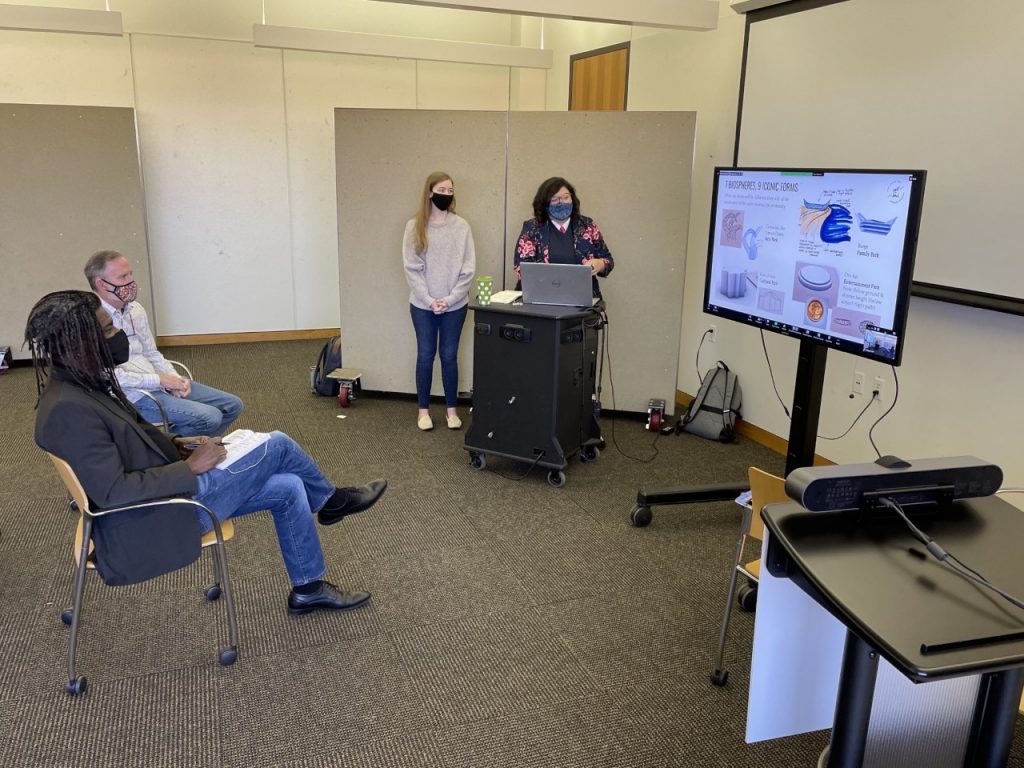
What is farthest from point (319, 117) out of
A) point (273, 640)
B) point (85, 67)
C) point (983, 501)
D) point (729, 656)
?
point (983, 501)

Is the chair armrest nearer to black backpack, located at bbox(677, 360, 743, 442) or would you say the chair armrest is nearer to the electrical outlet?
the electrical outlet

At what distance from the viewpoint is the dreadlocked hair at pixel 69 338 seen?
7.39 feet

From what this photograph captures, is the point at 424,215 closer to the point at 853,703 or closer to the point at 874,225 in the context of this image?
the point at 874,225

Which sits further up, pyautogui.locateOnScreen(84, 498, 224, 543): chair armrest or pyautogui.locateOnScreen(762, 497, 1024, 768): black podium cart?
pyautogui.locateOnScreen(762, 497, 1024, 768): black podium cart

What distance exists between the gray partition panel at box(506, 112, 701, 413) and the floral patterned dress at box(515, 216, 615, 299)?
0.40 m

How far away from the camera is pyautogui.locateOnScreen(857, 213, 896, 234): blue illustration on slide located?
8.57 feet

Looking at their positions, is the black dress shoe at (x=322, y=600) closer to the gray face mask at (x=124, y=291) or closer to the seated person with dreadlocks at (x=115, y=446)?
the seated person with dreadlocks at (x=115, y=446)

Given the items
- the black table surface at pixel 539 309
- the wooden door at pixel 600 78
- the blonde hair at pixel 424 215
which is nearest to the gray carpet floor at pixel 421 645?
the black table surface at pixel 539 309

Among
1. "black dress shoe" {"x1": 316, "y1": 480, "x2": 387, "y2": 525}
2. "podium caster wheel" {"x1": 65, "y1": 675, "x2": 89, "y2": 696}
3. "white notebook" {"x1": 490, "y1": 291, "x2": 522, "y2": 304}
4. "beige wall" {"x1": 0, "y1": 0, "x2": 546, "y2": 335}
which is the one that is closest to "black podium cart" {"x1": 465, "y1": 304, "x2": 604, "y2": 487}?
"white notebook" {"x1": 490, "y1": 291, "x2": 522, "y2": 304}

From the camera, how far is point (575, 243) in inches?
180

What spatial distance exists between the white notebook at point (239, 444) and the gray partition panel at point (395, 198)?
8.89ft

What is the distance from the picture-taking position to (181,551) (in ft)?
7.79

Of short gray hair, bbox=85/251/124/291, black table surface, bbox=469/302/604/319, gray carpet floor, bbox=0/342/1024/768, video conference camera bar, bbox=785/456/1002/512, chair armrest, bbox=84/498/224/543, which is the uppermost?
short gray hair, bbox=85/251/124/291

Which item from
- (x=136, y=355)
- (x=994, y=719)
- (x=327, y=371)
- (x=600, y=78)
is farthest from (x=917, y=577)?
(x=600, y=78)
